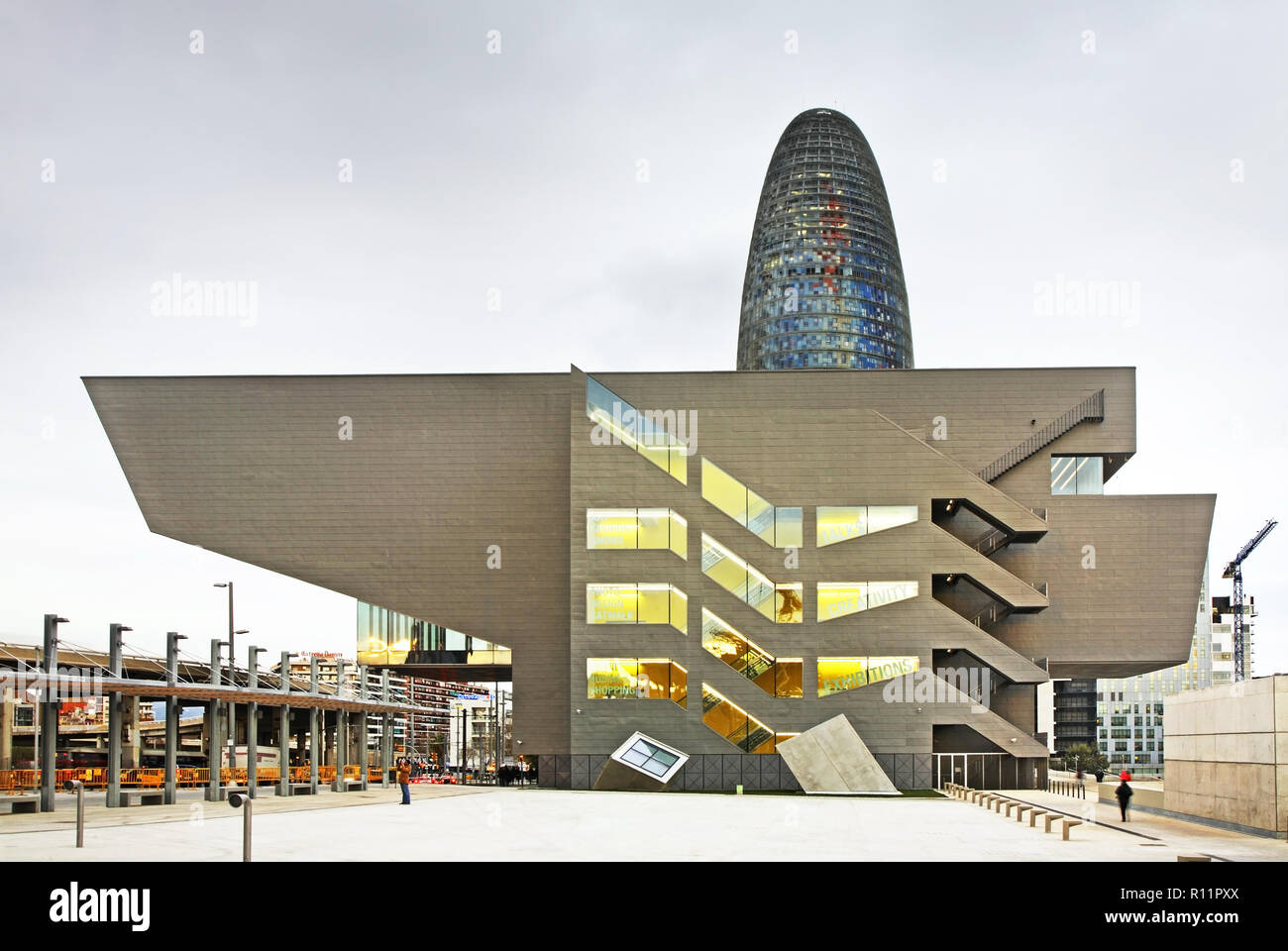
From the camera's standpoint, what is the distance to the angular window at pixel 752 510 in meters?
64.0

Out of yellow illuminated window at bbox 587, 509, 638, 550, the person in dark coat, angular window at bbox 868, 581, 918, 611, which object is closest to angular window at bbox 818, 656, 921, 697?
angular window at bbox 868, 581, 918, 611

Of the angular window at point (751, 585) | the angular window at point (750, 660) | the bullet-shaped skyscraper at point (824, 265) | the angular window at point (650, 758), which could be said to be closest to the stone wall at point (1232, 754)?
the angular window at point (750, 660)

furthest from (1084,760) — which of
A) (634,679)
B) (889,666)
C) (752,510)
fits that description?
(634,679)

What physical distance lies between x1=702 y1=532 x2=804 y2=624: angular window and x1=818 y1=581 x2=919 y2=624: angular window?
1.28 m

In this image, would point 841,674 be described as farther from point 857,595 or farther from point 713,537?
point 713,537

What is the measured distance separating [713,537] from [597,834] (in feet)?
107

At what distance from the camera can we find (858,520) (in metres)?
64.6

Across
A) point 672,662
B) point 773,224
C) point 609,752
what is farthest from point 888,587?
point 773,224

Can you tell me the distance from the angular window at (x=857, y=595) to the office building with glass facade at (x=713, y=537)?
0.12 m

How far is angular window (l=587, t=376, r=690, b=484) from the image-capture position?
64.5m

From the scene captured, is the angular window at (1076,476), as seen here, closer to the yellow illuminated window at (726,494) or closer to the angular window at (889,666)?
the angular window at (889,666)

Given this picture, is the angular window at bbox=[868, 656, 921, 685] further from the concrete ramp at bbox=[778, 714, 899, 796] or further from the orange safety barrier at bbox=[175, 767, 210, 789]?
the orange safety barrier at bbox=[175, 767, 210, 789]

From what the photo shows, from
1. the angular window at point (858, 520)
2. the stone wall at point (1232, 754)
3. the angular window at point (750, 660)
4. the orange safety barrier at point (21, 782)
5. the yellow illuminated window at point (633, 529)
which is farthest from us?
the angular window at point (858, 520)
